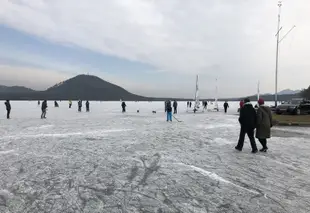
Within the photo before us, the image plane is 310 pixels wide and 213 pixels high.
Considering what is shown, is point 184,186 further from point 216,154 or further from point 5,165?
point 5,165

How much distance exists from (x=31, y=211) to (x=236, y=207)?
128 inches

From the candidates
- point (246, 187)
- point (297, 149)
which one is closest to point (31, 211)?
point (246, 187)

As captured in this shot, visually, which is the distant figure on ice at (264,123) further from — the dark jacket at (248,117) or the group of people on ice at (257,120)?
the dark jacket at (248,117)

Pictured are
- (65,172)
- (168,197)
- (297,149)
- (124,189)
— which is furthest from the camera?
(297,149)

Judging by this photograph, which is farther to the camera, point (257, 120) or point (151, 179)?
point (257, 120)

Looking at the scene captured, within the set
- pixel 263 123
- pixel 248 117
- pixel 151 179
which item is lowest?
pixel 151 179

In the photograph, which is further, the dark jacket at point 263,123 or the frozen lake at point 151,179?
the dark jacket at point 263,123

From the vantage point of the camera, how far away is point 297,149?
36.4 ft

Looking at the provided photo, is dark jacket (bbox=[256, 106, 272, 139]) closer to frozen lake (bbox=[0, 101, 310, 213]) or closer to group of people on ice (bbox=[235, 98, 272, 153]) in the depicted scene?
group of people on ice (bbox=[235, 98, 272, 153])

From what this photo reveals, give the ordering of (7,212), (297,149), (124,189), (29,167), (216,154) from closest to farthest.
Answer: (7,212)
(124,189)
(29,167)
(216,154)
(297,149)

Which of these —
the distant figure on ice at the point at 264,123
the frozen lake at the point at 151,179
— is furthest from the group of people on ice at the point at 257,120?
the frozen lake at the point at 151,179

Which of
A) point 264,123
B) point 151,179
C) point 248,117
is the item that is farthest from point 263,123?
point 151,179

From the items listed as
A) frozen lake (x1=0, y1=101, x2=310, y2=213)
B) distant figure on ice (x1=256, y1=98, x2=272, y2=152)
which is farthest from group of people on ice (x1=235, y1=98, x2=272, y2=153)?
frozen lake (x1=0, y1=101, x2=310, y2=213)

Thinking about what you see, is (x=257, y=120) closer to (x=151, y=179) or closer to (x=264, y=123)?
(x=264, y=123)
